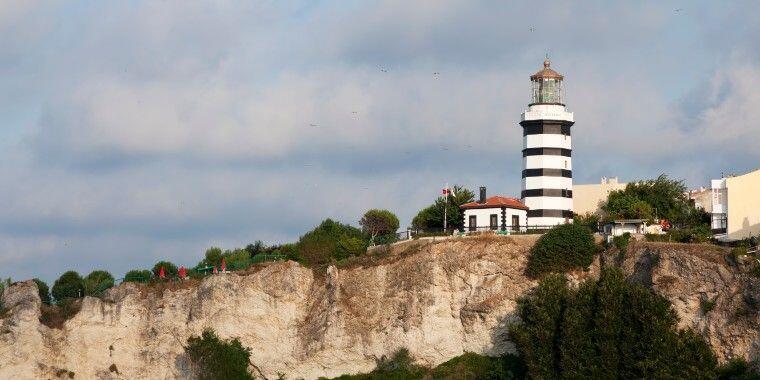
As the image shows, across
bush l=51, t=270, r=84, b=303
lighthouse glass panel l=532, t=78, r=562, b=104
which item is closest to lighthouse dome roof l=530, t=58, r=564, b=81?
lighthouse glass panel l=532, t=78, r=562, b=104

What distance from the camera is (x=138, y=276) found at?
80688 millimetres

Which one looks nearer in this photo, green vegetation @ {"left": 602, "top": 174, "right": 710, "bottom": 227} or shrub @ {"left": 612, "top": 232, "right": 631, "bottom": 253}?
shrub @ {"left": 612, "top": 232, "right": 631, "bottom": 253}

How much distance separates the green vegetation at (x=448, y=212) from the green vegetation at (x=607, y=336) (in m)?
14.2

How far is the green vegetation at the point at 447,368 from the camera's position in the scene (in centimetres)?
6888

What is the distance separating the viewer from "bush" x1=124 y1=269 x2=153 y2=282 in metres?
79.4

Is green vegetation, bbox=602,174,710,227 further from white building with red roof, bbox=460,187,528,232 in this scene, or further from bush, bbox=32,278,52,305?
bush, bbox=32,278,52,305

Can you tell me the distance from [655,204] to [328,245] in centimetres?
1571

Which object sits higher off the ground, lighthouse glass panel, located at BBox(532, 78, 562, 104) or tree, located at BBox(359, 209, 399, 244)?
lighthouse glass panel, located at BBox(532, 78, 562, 104)

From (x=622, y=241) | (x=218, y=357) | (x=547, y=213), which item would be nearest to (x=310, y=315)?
(x=218, y=357)

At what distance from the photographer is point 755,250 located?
218ft

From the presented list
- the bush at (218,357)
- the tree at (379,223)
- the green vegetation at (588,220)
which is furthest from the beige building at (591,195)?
the bush at (218,357)

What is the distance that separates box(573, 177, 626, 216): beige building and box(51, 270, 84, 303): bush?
82.3 feet

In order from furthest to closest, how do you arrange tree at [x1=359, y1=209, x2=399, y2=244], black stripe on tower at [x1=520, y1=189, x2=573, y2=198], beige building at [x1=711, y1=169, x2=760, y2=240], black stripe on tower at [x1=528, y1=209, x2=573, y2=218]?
tree at [x1=359, y1=209, x2=399, y2=244] < black stripe on tower at [x1=520, y1=189, x2=573, y2=198] < black stripe on tower at [x1=528, y1=209, x2=573, y2=218] < beige building at [x1=711, y1=169, x2=760, y2=240]

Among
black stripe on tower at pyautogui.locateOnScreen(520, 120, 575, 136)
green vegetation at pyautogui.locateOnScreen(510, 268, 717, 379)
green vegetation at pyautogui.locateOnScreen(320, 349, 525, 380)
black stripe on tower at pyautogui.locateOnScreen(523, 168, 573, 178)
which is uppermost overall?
black stripe on tower at pyautogui.locateOnScreen(520, 120, 575, 136)
